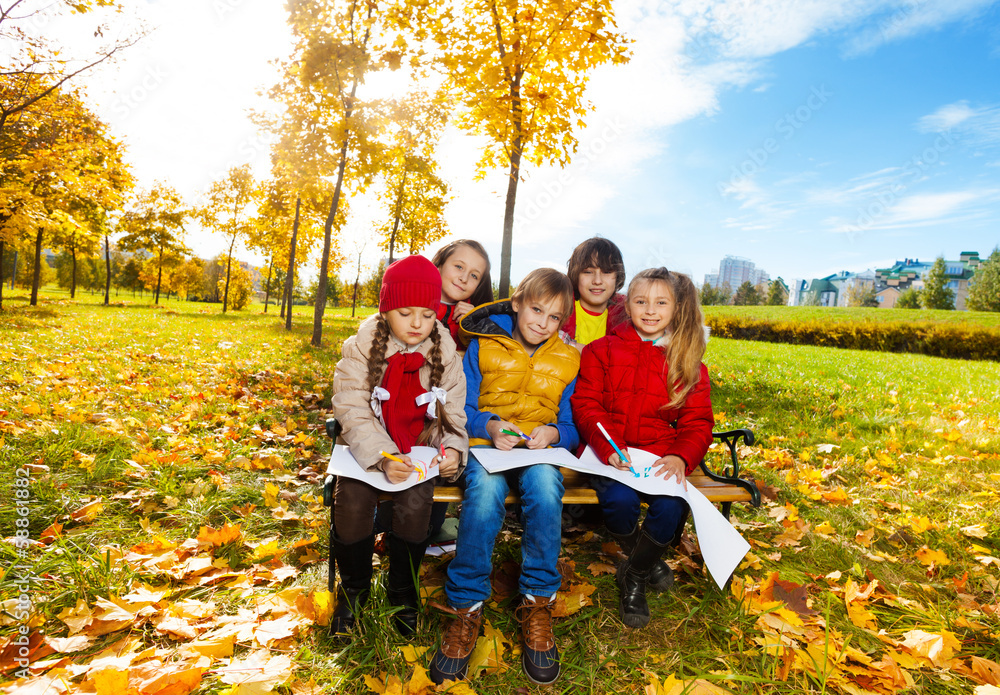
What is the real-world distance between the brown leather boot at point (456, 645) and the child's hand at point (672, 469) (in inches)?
41.4

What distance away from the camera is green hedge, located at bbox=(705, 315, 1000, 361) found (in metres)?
14.6

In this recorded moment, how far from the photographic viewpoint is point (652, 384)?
2.68m

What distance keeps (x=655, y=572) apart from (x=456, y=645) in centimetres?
115

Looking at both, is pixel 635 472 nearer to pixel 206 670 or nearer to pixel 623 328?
pixel 623 328

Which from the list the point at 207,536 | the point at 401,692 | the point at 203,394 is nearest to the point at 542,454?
the point at 401,692

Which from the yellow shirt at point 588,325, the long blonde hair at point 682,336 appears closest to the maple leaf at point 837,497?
the long blonde hair at point 682,336

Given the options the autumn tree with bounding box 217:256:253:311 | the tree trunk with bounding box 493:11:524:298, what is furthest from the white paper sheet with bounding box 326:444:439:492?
the autumn tree with bounding box 217:256:253:311

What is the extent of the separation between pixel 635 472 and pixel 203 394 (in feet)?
16.1

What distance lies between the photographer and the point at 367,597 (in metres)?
2.21

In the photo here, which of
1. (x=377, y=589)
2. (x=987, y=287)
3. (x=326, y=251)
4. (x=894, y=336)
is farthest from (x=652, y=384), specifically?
(x=987, y=287)

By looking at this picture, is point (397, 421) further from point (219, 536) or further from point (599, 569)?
point (599, 569)

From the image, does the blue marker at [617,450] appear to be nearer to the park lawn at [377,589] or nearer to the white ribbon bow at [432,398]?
the park lawn at [377,589]

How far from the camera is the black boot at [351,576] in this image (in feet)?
6.96

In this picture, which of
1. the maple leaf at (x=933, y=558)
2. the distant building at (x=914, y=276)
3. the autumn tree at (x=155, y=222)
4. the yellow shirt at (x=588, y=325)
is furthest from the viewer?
the distant building at (x=914, y=276)
